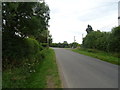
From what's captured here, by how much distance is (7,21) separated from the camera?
350 inches

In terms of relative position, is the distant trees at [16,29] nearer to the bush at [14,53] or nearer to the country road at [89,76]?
the bush at [14,53]

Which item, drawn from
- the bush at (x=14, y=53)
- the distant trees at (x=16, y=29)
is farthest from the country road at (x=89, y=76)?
the distant trees at (x=16, y=29)

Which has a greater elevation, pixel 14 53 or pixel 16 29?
pixel 16 29

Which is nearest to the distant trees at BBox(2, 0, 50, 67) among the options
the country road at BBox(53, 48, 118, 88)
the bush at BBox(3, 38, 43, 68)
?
the bush at BBox(3, 38, 43, 68)

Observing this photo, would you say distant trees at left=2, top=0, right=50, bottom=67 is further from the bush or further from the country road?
the country road

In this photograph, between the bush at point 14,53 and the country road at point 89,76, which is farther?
the bush at point 14,53

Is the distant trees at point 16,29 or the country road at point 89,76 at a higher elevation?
the distant trees at point 16,29

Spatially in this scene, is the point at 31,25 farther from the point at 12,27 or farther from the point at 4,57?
the point at 4,57

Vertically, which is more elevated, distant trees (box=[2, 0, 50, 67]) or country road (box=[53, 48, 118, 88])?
distant trees (box=[2, 0, 50, 67])

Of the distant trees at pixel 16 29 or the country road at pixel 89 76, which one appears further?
the distant trees at pixel 16 29

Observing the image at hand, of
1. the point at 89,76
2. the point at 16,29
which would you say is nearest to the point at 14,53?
the point at 16,29

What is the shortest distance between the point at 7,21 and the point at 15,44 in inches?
68.7

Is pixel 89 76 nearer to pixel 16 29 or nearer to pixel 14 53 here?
pixel 14 53

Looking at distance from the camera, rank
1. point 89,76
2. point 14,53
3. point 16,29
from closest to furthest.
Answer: point 89,76
point 14,53
point 16,29
